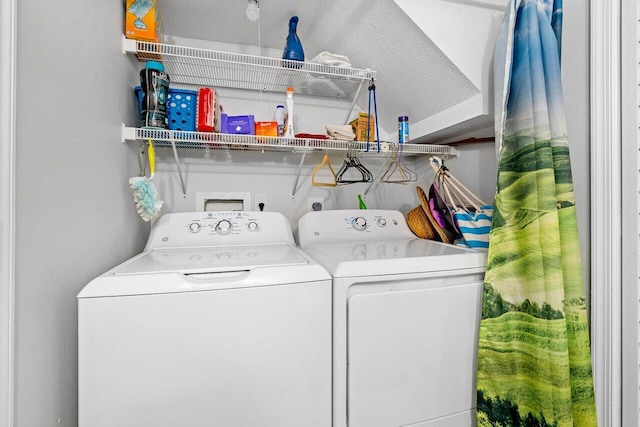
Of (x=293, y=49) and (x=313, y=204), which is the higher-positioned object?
(x=293, y=49)

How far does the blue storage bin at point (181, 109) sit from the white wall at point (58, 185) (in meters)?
0.23

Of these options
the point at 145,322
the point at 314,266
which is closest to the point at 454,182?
the point at 314,266

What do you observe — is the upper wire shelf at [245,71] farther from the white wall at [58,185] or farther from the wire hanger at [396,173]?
the wire hanger at [396,173]

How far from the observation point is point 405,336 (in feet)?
3.26

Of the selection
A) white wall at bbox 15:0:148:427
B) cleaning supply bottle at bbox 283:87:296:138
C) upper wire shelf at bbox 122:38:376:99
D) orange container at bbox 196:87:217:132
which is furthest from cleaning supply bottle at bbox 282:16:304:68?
white wall at bbox 15:0:148:427

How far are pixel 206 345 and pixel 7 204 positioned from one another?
1.81ft

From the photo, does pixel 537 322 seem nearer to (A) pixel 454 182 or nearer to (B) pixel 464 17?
(A) pixel 454 182

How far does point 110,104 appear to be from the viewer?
1.11 meters

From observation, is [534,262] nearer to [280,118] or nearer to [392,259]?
[392,259]

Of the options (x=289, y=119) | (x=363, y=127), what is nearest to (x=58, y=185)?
(x=289, y=119)

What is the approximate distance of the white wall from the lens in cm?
66

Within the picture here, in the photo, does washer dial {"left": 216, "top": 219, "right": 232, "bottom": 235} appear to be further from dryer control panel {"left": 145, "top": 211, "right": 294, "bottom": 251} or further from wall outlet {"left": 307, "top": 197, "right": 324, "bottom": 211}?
wall outlet {"left": 307, "top": 197, "right": 324, "bottom": 211}

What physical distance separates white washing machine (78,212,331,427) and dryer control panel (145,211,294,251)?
1.24 ft

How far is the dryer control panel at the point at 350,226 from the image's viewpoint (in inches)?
60.1
